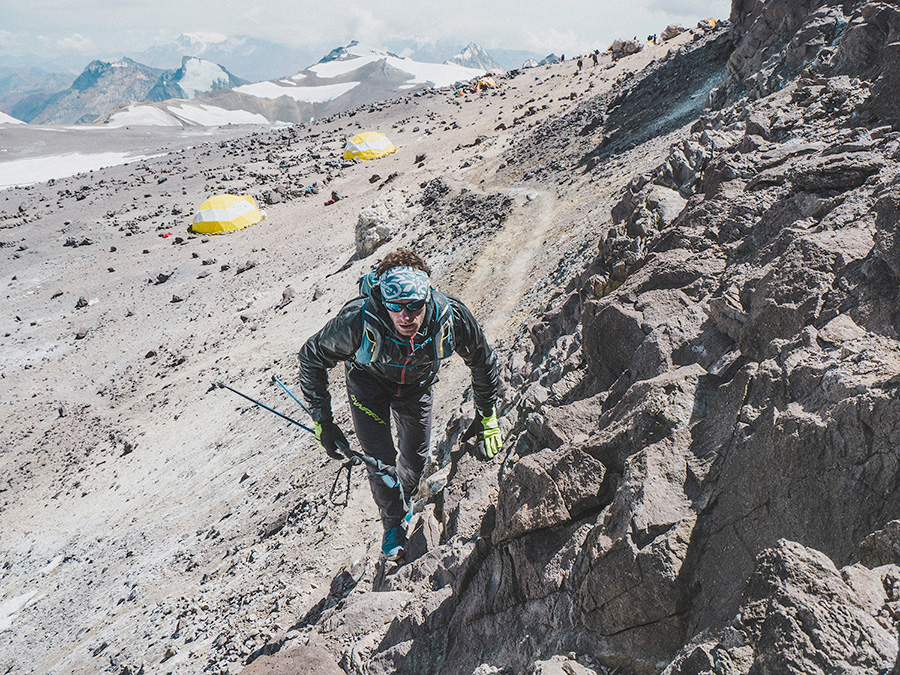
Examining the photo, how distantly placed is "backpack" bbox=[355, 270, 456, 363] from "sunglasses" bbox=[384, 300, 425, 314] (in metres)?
0.25

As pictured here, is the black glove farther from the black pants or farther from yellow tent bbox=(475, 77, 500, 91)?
yellow tent bbox=(475, 77, 500, 91)

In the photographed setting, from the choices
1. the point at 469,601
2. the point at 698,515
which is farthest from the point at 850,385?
the point at 469,601

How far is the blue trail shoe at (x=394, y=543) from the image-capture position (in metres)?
5.34

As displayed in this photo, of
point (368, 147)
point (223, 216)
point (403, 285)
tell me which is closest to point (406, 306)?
point (403, 285)

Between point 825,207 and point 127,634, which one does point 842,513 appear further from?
point 127,634

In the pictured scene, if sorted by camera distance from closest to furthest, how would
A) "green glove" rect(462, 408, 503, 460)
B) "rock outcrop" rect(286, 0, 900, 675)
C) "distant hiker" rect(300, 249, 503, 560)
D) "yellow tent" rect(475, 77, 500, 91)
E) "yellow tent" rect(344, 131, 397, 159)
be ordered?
1. "rock outcrop" rect(286, 0, 900, 675)
2. "distant hiker" rect(300, 249, 503, 560)
3. "green glove" rect(462, 408, 503, 460)
4. "yellow tent" rect(344, 131, 397, 159)
5. "yellow tent" rect(475, 77, 500, 91)

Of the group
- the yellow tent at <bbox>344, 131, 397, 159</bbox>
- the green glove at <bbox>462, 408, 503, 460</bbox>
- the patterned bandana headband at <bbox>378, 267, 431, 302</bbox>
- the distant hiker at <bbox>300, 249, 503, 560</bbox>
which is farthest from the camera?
the yellow tent at <bbox>344, 131, 397, 159</bbox>

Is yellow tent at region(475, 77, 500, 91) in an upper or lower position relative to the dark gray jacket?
upper

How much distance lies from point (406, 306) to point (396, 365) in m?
0.76

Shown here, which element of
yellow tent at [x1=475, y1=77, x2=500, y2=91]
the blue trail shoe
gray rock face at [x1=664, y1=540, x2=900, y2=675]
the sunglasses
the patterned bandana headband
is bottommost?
the blue trail shoe

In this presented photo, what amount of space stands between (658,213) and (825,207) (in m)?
2.77

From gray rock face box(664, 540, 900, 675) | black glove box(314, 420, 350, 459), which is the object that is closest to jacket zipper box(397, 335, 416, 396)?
black glove box(314, 420, 350, 459)

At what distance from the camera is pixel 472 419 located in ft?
21.9

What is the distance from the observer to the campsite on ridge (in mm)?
2615
